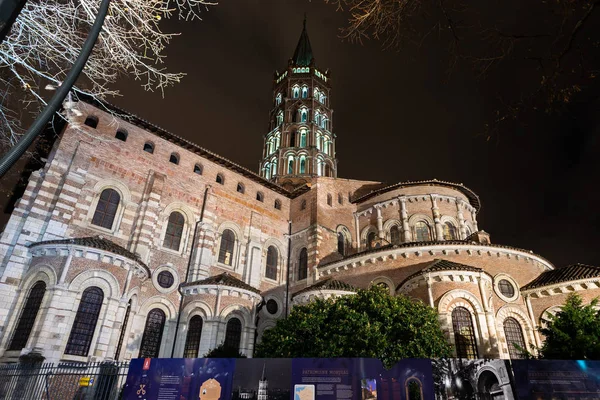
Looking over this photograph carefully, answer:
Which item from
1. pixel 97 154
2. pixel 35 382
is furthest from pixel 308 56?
pixel 35 382

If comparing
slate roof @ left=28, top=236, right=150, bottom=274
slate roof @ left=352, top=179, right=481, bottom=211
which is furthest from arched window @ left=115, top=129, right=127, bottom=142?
slate roof @ left=352, top=179, right=481, bottom=211

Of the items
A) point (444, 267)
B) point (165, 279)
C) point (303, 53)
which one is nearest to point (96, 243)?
point (165, 279)

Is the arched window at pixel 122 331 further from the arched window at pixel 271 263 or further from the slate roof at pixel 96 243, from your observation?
the arched window at pixel 271 263

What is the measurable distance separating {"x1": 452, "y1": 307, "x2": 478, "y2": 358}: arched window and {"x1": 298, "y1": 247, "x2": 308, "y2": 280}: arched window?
37.9 feet

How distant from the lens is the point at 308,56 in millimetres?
59406

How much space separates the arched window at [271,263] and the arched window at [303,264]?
1979 millimetres

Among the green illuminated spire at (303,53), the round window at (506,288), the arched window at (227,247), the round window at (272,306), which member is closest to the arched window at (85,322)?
the arched window at (227,247)

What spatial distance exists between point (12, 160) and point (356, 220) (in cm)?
3028

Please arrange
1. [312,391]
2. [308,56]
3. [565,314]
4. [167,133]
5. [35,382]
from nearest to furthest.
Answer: [312,391]
[35,382]
[565,314]
[167,133]
[308,56]

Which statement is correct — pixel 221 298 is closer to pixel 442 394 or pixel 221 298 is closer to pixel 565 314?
pixel 442 394

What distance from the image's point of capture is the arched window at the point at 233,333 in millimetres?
21547

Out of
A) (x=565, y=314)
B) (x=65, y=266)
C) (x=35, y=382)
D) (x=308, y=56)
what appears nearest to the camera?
(x=35, y=382)

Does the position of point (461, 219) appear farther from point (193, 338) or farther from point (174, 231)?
point (174, 231)

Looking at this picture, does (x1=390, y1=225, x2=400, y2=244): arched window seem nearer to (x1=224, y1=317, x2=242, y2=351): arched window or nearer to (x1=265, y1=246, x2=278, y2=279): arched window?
(x1=265, y1=246, x2=278, y2=279): arched window
